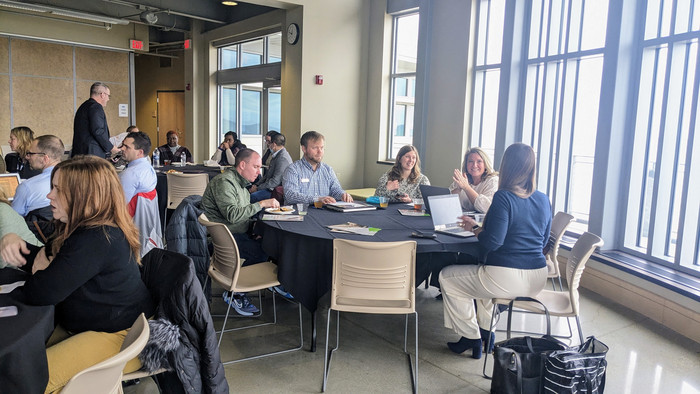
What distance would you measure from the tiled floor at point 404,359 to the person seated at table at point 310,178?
103 centimetres

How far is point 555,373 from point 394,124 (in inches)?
247

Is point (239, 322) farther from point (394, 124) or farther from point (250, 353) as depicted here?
point (394, 124)

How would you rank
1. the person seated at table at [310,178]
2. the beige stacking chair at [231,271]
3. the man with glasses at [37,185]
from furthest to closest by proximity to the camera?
the person seated at table at [310,178]
the man with glasses at [37,185]
the beige stacking chair at [231,271]

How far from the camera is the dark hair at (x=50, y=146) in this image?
157 inches

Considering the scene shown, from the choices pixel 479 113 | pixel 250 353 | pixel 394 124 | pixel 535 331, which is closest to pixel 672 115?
pixel 535 331

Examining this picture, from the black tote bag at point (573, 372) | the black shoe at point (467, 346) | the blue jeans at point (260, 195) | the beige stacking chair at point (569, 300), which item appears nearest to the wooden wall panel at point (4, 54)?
Answer: the blue jeans at point (260, 195)

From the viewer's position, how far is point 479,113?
676 centimetres

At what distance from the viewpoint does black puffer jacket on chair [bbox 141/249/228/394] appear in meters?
2.02

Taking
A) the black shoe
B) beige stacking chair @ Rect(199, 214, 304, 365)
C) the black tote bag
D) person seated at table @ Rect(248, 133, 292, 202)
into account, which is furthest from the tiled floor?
person seated at table @ Rect(248, 133, 292, 202)

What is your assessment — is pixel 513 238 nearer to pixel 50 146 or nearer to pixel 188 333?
pixel 188 333

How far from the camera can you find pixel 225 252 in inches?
123

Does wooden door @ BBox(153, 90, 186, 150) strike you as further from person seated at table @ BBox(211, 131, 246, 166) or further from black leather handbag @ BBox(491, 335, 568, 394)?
black leather handbag @ BBox(491, 335, 568, 394)

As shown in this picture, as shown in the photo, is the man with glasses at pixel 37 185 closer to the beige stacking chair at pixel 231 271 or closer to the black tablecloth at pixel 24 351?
the beige stacking chair at pixel 231 271

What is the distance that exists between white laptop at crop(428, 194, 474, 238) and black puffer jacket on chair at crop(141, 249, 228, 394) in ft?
5.67
